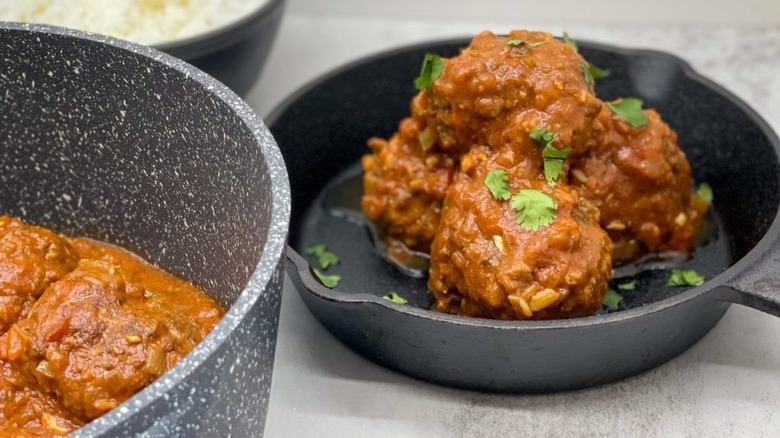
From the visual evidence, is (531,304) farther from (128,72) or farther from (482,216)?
(128,72)

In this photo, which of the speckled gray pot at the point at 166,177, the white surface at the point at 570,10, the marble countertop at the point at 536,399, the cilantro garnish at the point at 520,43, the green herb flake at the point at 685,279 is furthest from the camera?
the white surface at the point at 570,10

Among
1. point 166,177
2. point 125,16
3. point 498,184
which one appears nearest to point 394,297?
point 498,184

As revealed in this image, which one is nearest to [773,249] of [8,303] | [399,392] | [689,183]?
[689,183]

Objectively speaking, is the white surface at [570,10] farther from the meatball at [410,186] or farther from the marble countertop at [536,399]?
the marble countertop at [536,399]

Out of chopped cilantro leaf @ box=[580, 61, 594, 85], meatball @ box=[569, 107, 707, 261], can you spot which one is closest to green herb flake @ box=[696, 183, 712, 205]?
meatball @ box=[569, 107, 707, 261]

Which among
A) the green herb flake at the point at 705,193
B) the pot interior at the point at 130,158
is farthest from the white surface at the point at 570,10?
the pot interior at the point at 130,158

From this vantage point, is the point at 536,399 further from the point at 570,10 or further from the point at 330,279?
the point at 570,10

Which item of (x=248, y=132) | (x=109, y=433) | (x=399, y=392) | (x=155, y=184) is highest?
(x=248, y=132)
